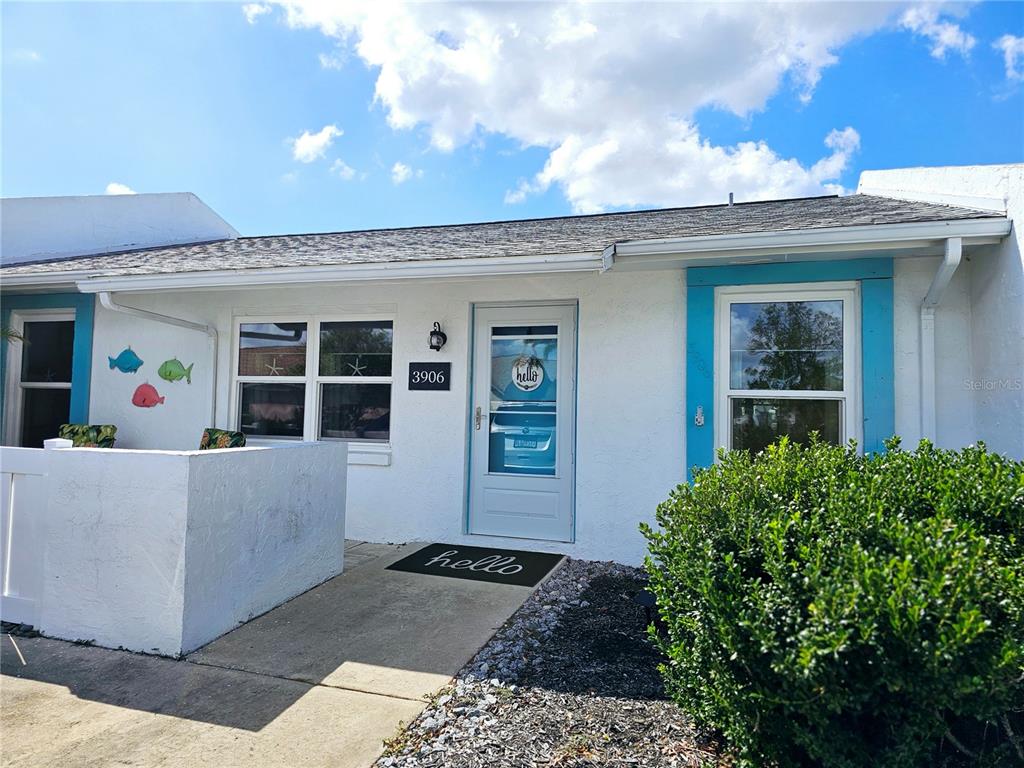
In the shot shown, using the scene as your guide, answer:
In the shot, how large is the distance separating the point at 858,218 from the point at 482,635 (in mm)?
4173

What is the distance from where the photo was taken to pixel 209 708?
266cm

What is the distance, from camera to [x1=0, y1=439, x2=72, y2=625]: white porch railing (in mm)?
3543

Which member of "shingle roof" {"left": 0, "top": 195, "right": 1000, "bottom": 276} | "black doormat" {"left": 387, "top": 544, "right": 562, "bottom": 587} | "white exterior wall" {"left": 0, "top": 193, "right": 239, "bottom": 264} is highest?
"white exterior wall" {"left": 0, "top": 193, "right": 239, "bottom": 264}

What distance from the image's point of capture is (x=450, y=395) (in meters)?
5.70

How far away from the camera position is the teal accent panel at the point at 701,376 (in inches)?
191

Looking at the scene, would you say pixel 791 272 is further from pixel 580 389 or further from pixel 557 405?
pixel 557 405

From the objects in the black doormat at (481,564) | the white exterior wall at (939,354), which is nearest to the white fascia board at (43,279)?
the black doormat at (481,564)

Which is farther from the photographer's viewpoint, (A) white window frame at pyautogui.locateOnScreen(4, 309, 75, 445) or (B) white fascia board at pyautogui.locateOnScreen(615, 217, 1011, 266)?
(A) white window frame at pyautogui.locateOnScreen(4, 309, 75, 445)

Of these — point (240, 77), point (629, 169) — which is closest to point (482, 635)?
point (240, 77)

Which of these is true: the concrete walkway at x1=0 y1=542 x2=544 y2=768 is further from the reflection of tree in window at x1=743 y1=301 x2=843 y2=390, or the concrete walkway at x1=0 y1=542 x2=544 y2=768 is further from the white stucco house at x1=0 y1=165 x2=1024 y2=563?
the reflection of tree in window at x1=743 y1=301 x2=843 y2=390

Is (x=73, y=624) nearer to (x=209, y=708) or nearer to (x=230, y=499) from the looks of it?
(x=230, y=499)

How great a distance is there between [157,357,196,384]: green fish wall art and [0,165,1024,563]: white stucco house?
0.11 feet

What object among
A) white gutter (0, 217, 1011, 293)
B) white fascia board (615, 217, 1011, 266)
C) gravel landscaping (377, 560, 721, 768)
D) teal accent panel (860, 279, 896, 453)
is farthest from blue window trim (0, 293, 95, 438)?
teal accent panel (860, 279, 896, 453)

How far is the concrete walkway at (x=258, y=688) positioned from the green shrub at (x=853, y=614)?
1492 mm
